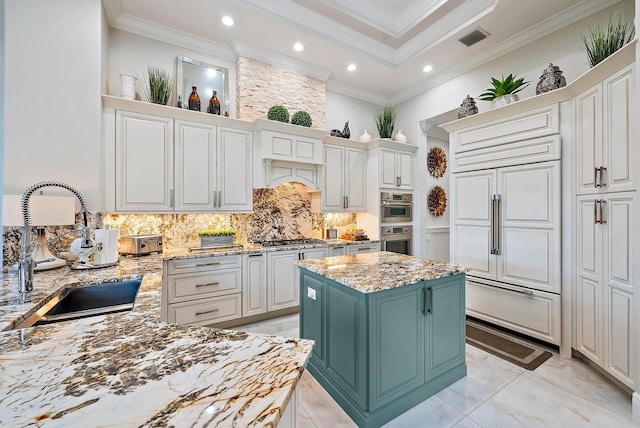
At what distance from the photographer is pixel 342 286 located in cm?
198

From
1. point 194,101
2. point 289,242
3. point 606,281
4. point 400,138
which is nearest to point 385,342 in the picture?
point 606,281

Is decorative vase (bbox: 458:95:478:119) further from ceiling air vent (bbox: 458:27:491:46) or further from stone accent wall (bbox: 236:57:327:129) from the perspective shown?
stone accent wall (bbox: 236:57:327:129)

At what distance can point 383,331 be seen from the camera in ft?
5.97

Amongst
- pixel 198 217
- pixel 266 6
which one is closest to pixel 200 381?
pixel 198 217

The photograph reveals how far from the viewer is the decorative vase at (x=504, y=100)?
3117 mm

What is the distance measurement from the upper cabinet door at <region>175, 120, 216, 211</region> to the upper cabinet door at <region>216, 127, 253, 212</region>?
0.32ft

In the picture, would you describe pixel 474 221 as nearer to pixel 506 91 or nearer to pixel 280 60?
pixel 506 91

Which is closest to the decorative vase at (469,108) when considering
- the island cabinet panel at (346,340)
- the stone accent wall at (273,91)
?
the stone accent wall at (273,91)

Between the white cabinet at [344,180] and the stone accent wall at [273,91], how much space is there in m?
0.55

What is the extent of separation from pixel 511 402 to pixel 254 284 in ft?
8.79

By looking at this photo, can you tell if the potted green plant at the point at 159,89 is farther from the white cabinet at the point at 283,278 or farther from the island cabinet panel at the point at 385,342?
the island cabinet panel at the point at 385,342

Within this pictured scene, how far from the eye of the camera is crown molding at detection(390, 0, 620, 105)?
2.81 metres

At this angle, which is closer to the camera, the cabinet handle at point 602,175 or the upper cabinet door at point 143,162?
the cabinet handle at point 602,175

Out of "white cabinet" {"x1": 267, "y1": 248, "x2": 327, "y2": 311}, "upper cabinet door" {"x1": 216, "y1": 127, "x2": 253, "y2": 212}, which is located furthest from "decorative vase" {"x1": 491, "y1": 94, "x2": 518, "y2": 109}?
"upper cabinet door" {"x1": 216, "y1": 127, "x2": 253, "y2": 212}
